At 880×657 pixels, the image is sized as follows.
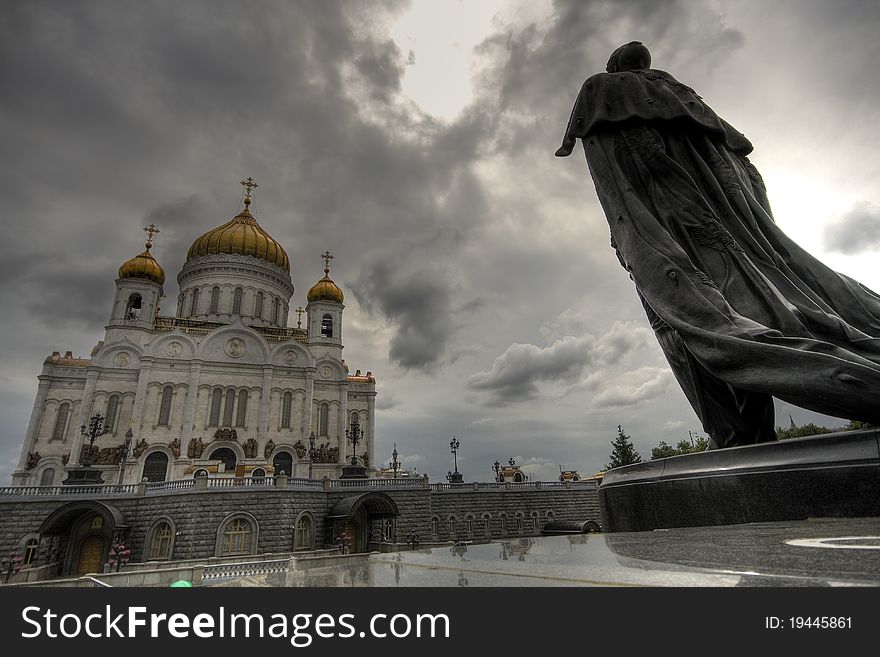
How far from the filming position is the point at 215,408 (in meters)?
35.4

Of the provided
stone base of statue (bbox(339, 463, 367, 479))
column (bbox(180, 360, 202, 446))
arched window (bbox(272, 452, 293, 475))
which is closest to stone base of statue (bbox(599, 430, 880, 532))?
stone base of statue (bbox(339, 463, 367, 479))

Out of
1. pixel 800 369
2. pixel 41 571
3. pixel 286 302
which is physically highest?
pixel 286 302

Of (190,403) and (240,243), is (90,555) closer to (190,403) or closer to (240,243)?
(190,403)

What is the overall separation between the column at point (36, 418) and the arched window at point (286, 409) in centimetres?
1554

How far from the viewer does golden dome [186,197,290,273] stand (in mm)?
43938

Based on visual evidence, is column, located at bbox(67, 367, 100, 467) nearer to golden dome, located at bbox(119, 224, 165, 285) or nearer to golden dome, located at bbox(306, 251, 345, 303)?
golden dome, located at bbox(119, 224, 165, 285)

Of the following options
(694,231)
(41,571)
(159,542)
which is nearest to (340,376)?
(159,542)

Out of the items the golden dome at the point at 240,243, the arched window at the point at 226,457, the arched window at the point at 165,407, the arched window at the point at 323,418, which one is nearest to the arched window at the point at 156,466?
the arched window at the point at 165,407

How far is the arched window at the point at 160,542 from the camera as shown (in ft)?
70.7

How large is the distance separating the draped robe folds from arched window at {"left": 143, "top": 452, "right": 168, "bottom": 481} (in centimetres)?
3464

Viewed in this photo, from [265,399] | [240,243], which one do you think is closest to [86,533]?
[265,399]

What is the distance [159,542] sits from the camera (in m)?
22.2
